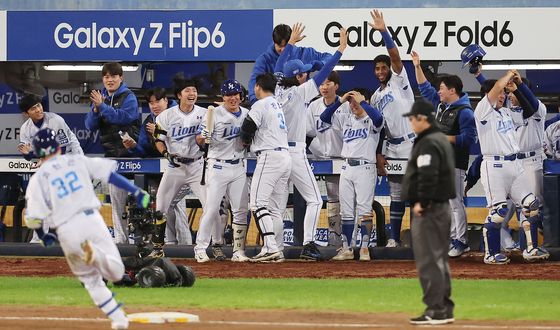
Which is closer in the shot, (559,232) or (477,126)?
(477,126)

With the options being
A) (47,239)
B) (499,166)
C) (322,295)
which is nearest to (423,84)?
(499,166)

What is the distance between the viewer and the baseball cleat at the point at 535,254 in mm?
12805

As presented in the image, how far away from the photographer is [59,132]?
13.3 meters

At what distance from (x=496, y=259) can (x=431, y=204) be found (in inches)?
193

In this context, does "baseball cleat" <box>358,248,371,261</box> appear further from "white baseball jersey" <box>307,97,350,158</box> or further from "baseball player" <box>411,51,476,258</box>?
"white baseball jersey" <box>307,97,350,158</box>

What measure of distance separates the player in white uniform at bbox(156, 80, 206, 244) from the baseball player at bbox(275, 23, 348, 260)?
0.99 metres

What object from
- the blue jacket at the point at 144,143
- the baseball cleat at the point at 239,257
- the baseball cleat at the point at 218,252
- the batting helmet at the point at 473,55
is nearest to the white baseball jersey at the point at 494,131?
the batting helmet at the point at 473,55

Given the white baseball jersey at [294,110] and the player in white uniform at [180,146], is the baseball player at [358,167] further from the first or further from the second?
the player in white uniform at [180,146]

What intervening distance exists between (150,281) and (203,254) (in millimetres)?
2450

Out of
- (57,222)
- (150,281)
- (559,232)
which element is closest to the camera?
(57,222)

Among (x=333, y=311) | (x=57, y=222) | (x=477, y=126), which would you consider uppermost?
(x=477, y=126)

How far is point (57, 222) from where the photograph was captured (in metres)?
7.74

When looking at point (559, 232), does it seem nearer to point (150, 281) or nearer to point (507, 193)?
point (507, 193)

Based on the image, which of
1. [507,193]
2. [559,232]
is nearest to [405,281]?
[507,193]
